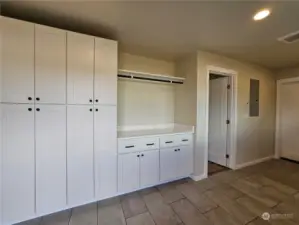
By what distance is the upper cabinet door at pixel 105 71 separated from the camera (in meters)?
2.26

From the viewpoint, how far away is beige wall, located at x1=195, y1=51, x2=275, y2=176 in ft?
10.3

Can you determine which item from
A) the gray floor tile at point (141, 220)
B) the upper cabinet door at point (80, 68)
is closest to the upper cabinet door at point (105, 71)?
the upper cabinet door at point (80, 68)

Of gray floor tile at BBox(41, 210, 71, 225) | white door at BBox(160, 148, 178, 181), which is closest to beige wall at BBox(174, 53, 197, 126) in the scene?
white door at BBox(160, 148, 178, 181)

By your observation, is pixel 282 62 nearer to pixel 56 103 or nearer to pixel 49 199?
pixel 56 103

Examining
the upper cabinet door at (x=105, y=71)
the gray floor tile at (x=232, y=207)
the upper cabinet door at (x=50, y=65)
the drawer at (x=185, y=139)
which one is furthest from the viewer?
the drawer at (x=185, y=139)

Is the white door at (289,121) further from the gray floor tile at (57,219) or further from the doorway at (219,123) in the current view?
the gray floor tile at (57,219)

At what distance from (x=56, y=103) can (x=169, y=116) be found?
86.8 inches

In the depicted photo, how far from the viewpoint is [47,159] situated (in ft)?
6.55

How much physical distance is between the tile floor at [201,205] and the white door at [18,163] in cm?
21

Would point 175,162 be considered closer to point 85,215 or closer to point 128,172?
point 128,172

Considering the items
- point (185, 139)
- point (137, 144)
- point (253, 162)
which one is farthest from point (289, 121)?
point (137, 144)

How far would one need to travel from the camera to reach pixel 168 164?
290cm

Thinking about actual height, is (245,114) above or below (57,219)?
above

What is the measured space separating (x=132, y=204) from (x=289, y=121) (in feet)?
14.3
